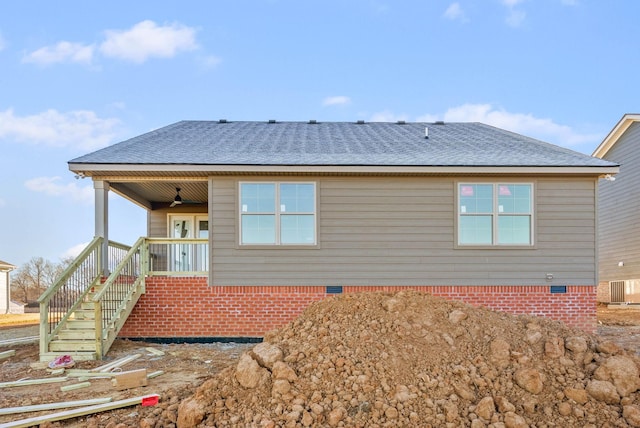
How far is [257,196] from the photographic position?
8.95 meters

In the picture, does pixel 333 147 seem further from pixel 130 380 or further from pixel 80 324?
pixel 130 380

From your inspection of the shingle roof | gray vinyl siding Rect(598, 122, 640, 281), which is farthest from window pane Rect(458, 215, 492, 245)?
gray vinyl siding Rect(598, 122, 640, 281)

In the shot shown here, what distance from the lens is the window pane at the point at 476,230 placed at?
903cm

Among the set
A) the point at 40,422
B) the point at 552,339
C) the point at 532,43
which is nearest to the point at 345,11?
the point at 532,43

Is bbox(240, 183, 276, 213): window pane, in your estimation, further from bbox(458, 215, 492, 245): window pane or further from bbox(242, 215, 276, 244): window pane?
bbox(458, 215, 492, 245): window pane

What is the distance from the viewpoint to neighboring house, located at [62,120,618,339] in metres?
8.88

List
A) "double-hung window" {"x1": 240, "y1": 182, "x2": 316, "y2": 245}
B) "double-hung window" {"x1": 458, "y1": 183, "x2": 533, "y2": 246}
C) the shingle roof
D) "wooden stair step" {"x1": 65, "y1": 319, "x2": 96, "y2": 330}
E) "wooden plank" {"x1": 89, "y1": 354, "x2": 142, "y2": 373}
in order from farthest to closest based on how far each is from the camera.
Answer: "double-hung window" {"x1": 458, "y1": 183, "x2": 533, "y2": 246}, "double-hung window" {"x1": 240, "y1": 182, "x2": 316, "y2": 245}, the shingle roof, "wooden stair step" {"x1": 65, "y1": 319, "x2": 96, "y2": 330}, "wooden plank" {"x1": 89, "y1": 354, "x2": 142, "y2": 373}

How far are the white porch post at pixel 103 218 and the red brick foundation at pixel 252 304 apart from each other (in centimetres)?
96

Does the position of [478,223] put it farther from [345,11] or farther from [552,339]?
[345,11]

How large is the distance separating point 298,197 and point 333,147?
71.6 inches

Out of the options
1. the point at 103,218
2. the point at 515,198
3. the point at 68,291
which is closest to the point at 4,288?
the point at 103,218

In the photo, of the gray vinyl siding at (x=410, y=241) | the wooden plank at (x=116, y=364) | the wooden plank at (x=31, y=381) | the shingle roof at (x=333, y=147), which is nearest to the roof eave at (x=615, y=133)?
the shingle roof at (x=333, y=147)

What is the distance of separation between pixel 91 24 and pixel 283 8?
5.07m

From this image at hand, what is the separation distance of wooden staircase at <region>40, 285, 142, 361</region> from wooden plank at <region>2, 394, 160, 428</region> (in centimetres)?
248
